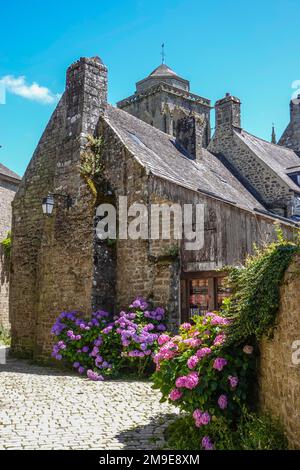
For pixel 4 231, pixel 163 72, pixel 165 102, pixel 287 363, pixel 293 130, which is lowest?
pixel 287 363

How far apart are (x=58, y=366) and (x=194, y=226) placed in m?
4.23

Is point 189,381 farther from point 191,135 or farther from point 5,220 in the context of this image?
point 5,220

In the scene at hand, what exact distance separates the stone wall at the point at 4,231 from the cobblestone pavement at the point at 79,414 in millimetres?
9928

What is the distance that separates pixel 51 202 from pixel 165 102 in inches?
975

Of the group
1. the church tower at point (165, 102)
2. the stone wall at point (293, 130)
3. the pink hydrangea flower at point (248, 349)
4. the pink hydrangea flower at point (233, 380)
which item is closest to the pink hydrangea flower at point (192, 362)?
the pink hydrangea flower at point (233, 380)

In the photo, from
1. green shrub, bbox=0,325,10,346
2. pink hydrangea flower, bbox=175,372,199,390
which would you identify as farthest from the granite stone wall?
pink hydrangea flower, bbox=175,372,199,390

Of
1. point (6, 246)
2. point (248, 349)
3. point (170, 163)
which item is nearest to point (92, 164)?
point (170, 163)

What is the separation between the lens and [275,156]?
2072 centimetres

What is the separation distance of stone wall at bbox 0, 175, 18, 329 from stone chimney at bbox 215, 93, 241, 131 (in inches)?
386

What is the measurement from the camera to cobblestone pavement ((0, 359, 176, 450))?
4.55 metres

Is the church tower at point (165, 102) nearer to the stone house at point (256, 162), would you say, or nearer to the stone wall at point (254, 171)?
the stone house at point (256, 162)

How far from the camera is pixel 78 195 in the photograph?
1036 centimetres

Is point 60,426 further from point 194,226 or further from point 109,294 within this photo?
point 194,226

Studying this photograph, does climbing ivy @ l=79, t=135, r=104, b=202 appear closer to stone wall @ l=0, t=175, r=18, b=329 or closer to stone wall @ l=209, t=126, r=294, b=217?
stone wall @ l=209, t=126, r=294, b=217
